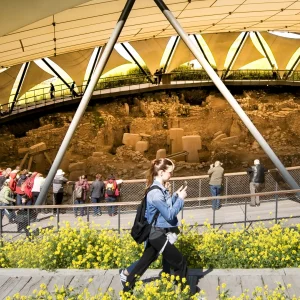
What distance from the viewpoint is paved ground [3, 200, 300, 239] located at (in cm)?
847

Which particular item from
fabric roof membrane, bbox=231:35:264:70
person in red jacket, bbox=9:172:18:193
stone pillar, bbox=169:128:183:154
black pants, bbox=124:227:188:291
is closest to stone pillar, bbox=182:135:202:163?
stone pillar, bbox=169:128:183:154

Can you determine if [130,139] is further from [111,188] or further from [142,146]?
[111,188]

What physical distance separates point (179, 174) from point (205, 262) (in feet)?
46.0

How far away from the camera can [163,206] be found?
512 cm

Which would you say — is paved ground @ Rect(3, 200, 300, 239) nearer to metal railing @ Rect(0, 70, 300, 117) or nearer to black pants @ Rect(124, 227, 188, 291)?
black pants @ Rect(124, 227, 188, 291)

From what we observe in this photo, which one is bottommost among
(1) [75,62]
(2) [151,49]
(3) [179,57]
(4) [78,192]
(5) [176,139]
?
(4) [78,192]

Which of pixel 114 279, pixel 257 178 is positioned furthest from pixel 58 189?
pixel 114 279

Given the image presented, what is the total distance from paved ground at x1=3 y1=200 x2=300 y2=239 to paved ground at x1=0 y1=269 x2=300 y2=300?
6.81 ft

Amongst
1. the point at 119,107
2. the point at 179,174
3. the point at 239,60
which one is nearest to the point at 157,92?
the point at 119,107

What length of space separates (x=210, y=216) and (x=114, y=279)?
146 inches

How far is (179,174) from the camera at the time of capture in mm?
20391

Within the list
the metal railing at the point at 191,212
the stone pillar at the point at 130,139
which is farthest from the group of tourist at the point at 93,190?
the stone pillar at the point at 130,139

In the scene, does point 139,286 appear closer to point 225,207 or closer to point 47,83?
point 225,207

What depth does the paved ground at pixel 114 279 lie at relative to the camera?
5742 mm
